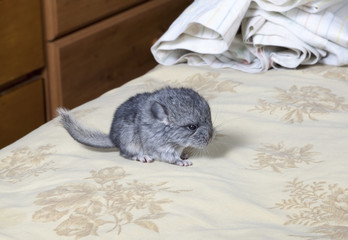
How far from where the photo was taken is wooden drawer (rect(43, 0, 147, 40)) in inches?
90.7

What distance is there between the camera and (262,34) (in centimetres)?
196

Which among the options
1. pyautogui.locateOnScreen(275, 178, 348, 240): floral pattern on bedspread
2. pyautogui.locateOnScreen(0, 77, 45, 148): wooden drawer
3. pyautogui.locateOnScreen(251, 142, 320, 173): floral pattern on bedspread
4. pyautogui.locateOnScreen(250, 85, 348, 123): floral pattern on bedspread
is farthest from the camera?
pyautogui.locateOnScreen(0, 77, 45, 148): wooden drawer

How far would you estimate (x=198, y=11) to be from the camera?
198 centimetres

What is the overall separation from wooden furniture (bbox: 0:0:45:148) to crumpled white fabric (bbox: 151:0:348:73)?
20.0 inches

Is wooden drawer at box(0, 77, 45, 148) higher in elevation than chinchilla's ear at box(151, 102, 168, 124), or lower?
lower

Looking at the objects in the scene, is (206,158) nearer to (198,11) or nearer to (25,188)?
(25,188)

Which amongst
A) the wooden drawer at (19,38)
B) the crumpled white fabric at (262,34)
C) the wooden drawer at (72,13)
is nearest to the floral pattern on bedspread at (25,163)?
the crumpled white fabric at (262,34)

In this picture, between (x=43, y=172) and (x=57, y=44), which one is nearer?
(x=43, y=172)

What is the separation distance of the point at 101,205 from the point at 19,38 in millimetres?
1136

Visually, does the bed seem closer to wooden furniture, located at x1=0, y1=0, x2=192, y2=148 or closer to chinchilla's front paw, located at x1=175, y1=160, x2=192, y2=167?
chinchilla's front paw, located at x1=175, y1=160, x2=192, y2=167

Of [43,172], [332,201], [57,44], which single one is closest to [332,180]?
[332,201]

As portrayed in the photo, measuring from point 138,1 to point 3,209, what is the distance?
1.59m

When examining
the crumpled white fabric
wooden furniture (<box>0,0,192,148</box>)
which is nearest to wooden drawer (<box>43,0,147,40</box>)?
wooden furniture (<box>0,0,192,148</box>)

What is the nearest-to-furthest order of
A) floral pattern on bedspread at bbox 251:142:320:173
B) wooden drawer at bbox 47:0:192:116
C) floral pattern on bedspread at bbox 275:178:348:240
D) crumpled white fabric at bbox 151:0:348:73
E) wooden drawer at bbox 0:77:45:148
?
floral pattern on bedspread at bbox 275:178:348:240, floral pattern on bedspread at bbox 251:142:320:173, crumpled white fabric at bbox 151:0:348:73, wooden drawer at bbox 0:77:45:148, wooden drawer at bbox 47:0:192:116
